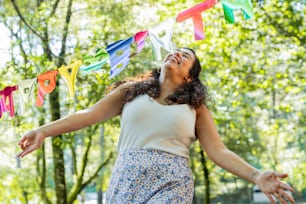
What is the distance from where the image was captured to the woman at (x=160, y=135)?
8.30 feet

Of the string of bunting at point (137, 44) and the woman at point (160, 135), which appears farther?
the string of bunting at point (137, 44)

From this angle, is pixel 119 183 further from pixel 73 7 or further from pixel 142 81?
pixel 73 7

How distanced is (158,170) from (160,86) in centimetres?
46

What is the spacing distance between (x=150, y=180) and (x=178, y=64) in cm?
63

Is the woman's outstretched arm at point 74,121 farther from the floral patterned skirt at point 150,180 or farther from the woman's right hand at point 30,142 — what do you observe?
the floral patterned skirt at point 150,180

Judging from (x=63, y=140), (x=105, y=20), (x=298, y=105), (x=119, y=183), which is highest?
(x=119, y=183)

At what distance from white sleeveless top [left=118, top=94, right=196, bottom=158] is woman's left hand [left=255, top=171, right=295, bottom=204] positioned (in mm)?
434

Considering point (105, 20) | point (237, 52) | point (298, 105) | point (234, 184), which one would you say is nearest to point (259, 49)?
point (237, 52)

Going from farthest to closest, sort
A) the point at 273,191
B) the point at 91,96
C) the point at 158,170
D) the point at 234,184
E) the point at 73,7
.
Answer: the point at 234,184 → the point at 73,7 → the point at 91,96 → the point at 158,170 → the point at 273,191

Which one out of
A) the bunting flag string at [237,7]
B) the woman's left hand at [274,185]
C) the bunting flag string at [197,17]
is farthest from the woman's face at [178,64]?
the bunting flag string at [197,17]

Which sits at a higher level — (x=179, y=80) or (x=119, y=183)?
(x=179, y=80)

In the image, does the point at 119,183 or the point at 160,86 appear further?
the point at 160,86

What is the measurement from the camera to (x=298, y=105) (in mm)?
13117

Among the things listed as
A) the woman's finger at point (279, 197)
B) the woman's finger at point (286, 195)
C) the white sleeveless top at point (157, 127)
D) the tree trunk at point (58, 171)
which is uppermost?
the white sleeveless top at point (157, 127)
